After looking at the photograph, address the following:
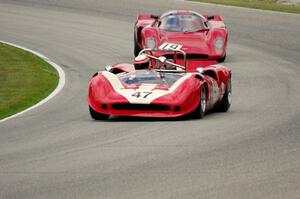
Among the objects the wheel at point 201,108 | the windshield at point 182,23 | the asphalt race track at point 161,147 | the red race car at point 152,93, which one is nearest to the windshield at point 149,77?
the red race car at point 152,93

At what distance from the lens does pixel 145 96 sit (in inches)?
627

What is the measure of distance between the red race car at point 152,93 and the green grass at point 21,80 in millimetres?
1928

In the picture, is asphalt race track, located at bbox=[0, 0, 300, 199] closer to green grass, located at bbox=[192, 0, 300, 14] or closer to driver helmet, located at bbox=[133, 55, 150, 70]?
driver helmet, located at bbox=[133, 55, 150, 70]

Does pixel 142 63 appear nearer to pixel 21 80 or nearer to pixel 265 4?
pixel 21 80

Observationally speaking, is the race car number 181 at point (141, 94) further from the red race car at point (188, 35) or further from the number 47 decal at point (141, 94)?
the red race car at point (188, 35)

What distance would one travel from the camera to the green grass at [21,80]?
19.1m

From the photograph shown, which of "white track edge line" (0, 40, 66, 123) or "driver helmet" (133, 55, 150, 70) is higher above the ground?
"driver helmet" (133, 55, 150, 70)

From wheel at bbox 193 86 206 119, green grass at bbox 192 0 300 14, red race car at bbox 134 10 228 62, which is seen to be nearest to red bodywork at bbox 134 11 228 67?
red race car at bbox 134 10 228 62

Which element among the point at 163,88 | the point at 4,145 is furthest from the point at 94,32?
the point at 4,145

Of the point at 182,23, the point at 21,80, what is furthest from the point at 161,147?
the point at 182,23

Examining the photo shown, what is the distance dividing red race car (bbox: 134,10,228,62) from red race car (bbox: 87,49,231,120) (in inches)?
290

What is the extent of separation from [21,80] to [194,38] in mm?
4885

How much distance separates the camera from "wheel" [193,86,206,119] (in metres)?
16.2

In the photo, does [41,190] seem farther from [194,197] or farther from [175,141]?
[175,141]
